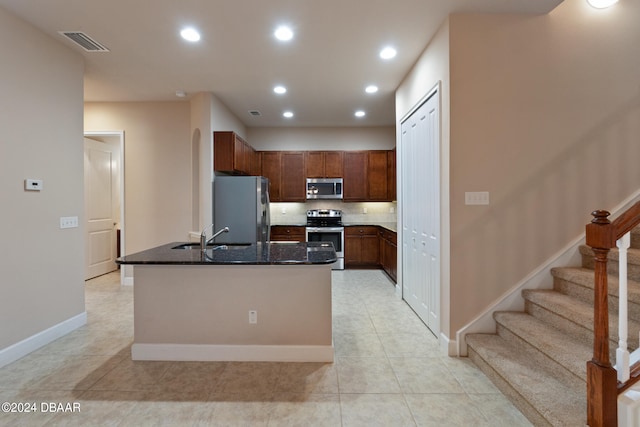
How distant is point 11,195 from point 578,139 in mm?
4701

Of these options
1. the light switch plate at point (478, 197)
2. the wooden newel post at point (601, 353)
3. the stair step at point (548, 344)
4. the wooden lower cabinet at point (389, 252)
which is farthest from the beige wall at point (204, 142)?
the wooden newel post at point (601, 353)

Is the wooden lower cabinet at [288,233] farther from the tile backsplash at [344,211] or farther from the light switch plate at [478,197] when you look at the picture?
the light switch plate at [478,197]

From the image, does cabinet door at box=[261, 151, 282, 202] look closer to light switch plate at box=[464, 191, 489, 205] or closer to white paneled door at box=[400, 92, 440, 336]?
white paneled door at box=[400, 92, 440, 336]

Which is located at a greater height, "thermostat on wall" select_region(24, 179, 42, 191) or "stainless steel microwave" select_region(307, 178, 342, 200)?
"stainless steel microwave" select_region(307, 178, 342, 200)

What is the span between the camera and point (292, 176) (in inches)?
250

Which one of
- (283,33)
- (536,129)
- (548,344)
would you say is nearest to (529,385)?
(548,344)

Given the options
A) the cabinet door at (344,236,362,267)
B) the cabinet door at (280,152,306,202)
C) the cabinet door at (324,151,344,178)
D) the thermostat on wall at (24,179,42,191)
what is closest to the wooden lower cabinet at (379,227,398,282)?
the cabinet door at (344,236,362,267)

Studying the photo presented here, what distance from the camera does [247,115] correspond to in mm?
5656

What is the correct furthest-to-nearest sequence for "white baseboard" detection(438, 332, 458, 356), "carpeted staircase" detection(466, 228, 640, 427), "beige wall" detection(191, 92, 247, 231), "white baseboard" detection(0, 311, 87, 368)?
"beige wall" detection(191, 92, 247, 231) → "white baseboard" detection(438, 332, 458, 356) → "white baseboard" detection(0, 311, 87, 368) → "carpeted staircase" detection(466, 228, 640, 427)

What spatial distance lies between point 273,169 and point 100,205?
10.4ft

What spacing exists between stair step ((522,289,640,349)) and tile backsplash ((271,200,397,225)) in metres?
4.05

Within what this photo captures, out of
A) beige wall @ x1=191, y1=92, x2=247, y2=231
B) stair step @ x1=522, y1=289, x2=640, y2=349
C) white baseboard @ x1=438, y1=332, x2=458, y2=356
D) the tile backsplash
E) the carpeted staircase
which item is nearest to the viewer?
the carpeted staircase

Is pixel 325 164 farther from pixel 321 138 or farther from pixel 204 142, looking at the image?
pixel 204 142

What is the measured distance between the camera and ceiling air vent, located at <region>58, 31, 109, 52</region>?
9.62ft
